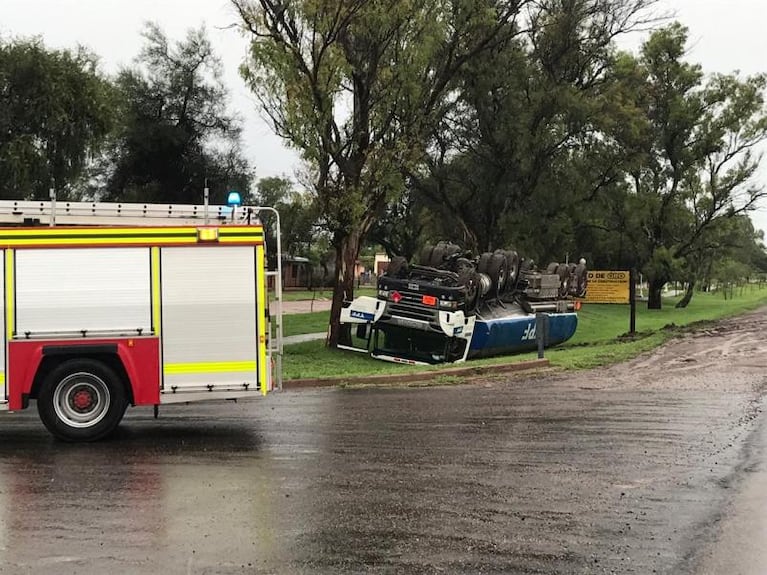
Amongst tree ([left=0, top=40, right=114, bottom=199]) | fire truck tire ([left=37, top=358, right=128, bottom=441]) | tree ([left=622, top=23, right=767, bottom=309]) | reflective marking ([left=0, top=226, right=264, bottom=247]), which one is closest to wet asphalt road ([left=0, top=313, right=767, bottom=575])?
fire truck tire ([left=37, top=358, right=128, bottom=441])

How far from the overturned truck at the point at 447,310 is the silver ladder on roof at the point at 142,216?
370 inches

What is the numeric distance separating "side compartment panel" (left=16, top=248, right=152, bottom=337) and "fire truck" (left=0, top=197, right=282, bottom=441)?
0.04 feet

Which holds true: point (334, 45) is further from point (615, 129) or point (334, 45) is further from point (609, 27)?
point (615, 129)

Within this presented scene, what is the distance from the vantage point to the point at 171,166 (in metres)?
33.5

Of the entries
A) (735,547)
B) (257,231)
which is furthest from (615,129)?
(735,547)

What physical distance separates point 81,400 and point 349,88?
14183 millimetres

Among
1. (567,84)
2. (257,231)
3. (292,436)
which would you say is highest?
(567,84)

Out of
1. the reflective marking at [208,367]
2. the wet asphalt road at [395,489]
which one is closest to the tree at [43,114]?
the wet asphalt road at [395,489]

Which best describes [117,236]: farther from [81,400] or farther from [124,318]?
[81,400]

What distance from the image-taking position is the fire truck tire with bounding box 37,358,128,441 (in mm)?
8445

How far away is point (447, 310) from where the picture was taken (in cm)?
1827

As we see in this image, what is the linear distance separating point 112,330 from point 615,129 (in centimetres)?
2912

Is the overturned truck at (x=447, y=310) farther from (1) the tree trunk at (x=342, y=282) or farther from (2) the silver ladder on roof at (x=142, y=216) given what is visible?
(2) the silver ladder on roof at (x=142, y=216)

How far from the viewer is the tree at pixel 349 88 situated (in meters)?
19.0
